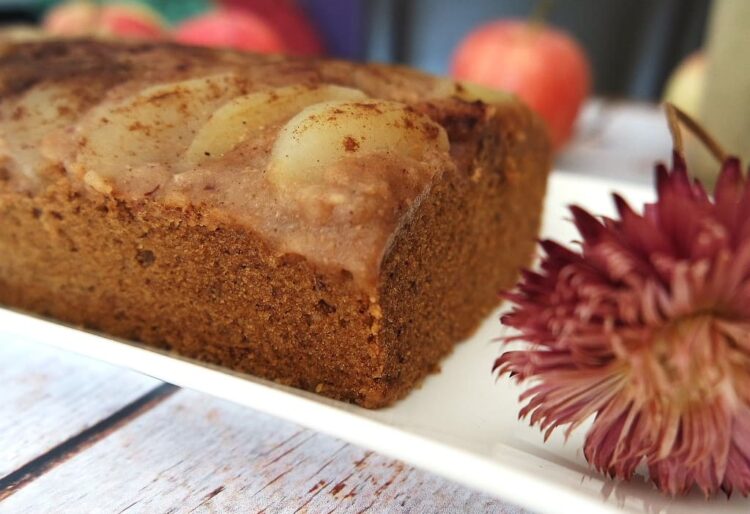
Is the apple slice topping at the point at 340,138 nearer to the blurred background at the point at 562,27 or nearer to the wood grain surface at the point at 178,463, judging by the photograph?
the wood grain surface at the point at 178,463

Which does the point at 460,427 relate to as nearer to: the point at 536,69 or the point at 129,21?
the point at 536,69

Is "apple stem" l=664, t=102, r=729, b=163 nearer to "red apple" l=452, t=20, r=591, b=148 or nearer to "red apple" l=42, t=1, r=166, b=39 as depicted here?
"red apple" l=452, t=20, r=591, b=148

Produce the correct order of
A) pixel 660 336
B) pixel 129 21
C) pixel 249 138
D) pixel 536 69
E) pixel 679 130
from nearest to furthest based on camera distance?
1. pixel 660 336
2. pixel 679 130
3. pixel 249 138
4. pixel 536 69
5. pixel 129 21

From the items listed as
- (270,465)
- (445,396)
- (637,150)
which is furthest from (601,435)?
(637,150)

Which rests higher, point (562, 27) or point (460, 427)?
point (562, 27)

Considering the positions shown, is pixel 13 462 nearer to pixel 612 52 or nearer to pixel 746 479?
pixel 746 479

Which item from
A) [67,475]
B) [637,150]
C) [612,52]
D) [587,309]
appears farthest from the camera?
[612,52]

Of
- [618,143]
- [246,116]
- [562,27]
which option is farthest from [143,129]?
[562,27]
